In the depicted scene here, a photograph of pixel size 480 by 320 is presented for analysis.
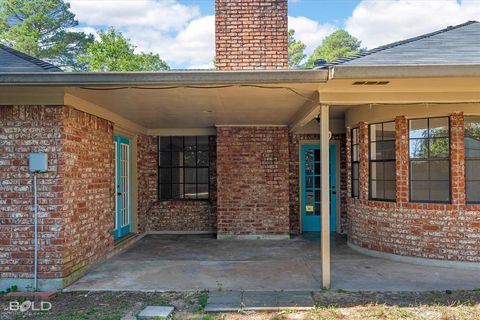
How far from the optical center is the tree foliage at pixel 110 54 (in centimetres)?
2880

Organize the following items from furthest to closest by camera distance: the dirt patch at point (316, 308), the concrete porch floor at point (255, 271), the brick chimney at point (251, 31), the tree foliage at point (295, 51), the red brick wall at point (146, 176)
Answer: the tree foliage at point (295, 51), the red brick wall at point (146, 176), the brick chimney at point (251, 31), the concrete porch floor at point (255, 271), the dirt patch at point (316, 308)

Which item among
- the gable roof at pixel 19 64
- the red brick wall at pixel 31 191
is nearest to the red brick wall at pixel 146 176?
the gable roof at pixel 19 64

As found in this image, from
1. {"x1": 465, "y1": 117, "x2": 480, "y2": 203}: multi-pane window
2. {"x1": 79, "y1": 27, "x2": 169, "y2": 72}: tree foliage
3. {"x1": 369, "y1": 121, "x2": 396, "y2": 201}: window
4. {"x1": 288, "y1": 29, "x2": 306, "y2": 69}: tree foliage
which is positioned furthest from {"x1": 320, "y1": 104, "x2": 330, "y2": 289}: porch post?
{"x1": 288, "y1": 29, "x2": 306, "y2": 69}: tree foliage

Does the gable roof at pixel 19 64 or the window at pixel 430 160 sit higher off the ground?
the gable roof at pixel 19 64

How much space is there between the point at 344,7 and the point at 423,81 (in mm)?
47224

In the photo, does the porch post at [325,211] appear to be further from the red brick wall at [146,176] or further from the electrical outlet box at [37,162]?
the red brick wall at [146,176]

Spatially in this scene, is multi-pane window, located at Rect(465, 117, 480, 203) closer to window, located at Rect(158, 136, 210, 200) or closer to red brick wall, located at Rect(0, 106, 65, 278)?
window, located at Rect(158, 136, 210, 200)

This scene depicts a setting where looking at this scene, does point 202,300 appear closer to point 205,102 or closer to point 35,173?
point 35,173

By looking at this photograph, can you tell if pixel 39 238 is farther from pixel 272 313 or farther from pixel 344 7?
pixel 344 7

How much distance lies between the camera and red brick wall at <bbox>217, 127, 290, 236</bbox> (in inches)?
358

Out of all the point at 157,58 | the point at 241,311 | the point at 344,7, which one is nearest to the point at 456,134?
the point at 241,311

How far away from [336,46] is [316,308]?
1608 inches

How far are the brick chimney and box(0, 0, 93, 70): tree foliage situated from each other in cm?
2395

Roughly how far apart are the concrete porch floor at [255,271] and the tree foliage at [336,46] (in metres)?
36.1
